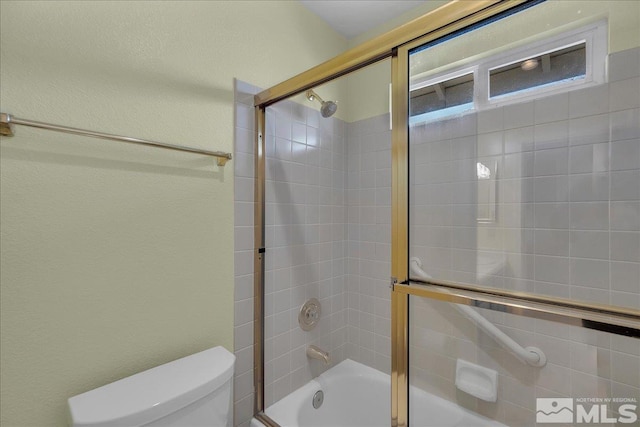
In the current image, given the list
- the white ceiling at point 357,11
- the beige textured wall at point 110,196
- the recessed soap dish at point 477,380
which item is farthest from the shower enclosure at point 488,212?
the white ceiling at point 357,11

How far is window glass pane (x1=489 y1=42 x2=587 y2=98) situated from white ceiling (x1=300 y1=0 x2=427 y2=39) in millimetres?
646

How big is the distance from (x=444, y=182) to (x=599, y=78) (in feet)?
2.19

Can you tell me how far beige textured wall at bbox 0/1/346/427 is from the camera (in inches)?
31.1

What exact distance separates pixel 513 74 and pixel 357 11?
2.96 ft

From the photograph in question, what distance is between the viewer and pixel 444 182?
1326mm

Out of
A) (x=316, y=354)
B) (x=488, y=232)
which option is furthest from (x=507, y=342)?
(x=316, y=354)

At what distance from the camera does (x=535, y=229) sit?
1245mm

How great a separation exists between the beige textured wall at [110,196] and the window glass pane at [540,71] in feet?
3.76

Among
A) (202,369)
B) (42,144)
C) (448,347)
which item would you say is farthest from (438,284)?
(42,144)

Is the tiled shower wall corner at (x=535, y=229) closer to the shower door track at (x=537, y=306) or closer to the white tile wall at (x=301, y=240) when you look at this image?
the shower door track at (x=537, y=306)

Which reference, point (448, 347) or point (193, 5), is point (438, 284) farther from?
point (193, 5)

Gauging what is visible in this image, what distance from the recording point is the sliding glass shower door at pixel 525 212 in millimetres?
1063

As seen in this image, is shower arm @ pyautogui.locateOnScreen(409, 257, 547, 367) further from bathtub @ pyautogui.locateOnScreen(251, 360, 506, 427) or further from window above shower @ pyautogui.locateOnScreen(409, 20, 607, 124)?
window above shower @ pyautogui.locateOnScreen(409, 20, 607, 124)

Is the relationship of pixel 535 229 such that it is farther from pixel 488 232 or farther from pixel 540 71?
pixel 540 71
